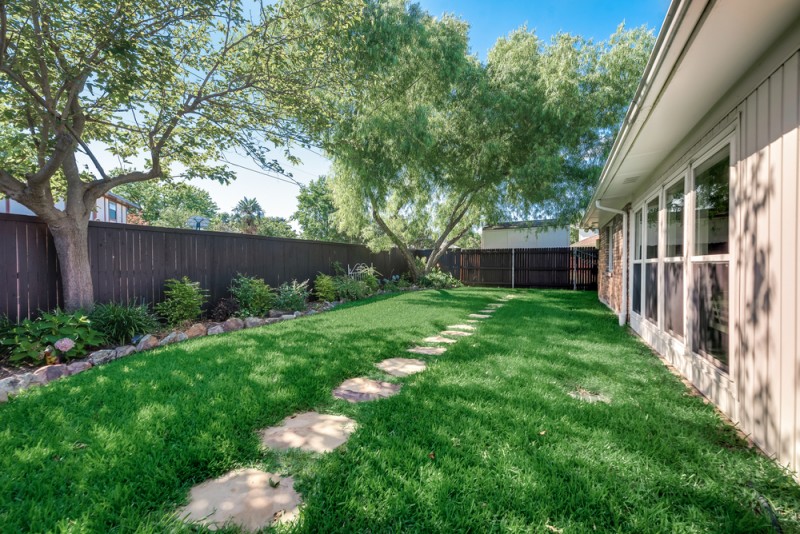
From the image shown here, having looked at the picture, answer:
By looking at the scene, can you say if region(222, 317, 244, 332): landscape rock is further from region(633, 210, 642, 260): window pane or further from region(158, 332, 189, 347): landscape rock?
region(633, 210, 642, 260): window pane

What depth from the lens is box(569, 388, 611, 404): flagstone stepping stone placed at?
103 inches

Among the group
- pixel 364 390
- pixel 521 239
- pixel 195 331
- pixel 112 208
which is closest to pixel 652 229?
pixel 364 390

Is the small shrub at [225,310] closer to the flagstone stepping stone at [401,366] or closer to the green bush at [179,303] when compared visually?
the green bush at [179,303]

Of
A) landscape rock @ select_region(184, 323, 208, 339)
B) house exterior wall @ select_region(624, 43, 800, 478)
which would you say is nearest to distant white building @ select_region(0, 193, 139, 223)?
landscape rock @ select_region(184, 323, 208, 339)

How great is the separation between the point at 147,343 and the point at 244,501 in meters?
3.53

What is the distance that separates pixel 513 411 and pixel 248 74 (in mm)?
5828

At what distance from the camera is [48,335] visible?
11.6ft

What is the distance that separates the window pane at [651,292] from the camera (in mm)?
4234

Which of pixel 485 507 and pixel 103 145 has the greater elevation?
pixel 103 145

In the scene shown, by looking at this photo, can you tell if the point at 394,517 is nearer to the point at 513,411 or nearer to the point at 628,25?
the point at 513,411

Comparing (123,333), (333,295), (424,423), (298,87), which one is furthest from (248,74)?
(424,423)

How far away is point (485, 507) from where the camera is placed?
1451 millimetres

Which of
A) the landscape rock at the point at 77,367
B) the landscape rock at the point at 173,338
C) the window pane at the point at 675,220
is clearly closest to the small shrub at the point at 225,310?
the landscape rock at the point at 173,338

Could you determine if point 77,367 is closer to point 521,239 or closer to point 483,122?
point 483,122
